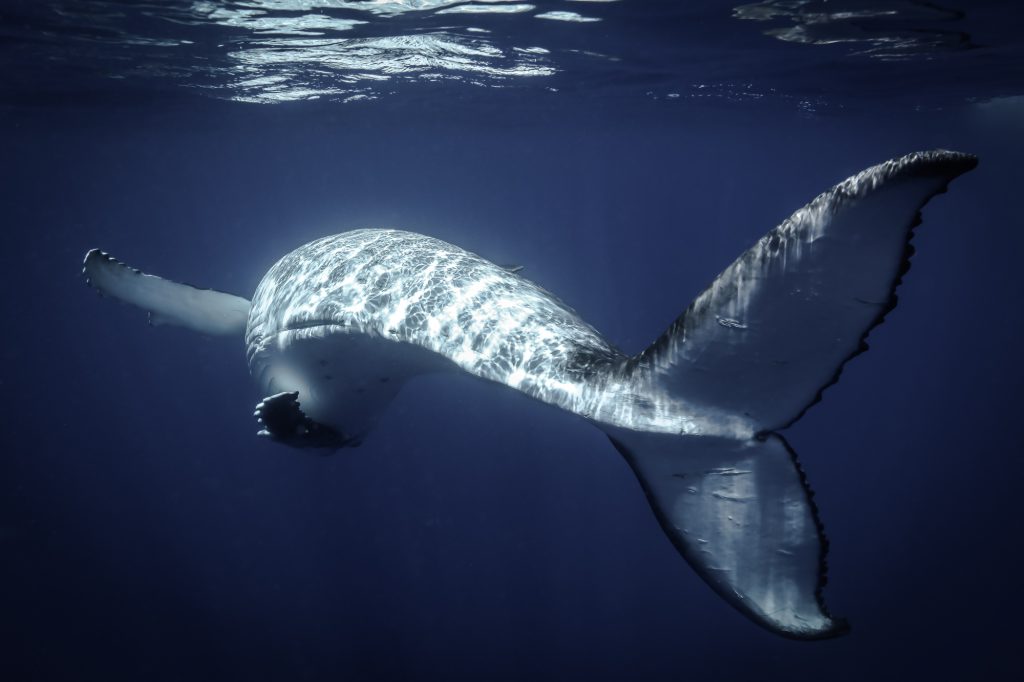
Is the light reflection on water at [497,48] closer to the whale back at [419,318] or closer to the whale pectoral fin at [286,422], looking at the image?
the whale back at [419,318]

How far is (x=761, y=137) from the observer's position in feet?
109

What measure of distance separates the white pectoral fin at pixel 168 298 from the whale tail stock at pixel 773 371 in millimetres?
5827

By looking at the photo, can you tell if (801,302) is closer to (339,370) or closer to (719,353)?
(719,353)

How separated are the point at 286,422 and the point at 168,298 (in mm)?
3167

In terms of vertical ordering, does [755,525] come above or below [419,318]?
below

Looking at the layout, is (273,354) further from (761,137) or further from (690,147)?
(690,147)

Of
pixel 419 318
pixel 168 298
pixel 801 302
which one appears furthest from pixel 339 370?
pixel 801 302

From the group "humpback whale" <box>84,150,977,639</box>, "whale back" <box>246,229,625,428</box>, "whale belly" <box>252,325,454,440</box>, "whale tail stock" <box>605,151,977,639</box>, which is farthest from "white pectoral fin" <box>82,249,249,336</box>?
"whale tail stock" <box>605,151,977,639</box>

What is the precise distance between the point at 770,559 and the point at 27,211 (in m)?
76.4

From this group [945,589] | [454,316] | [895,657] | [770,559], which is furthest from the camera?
[945,589]

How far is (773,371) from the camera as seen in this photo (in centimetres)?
247

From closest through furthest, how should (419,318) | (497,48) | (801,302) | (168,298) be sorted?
(801,302) → (419,318) → (168,298) → (497,48)

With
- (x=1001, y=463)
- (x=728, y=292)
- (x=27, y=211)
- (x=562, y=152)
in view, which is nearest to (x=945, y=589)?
(x=1001, y=463)

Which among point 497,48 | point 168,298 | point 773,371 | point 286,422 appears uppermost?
point 497,48
